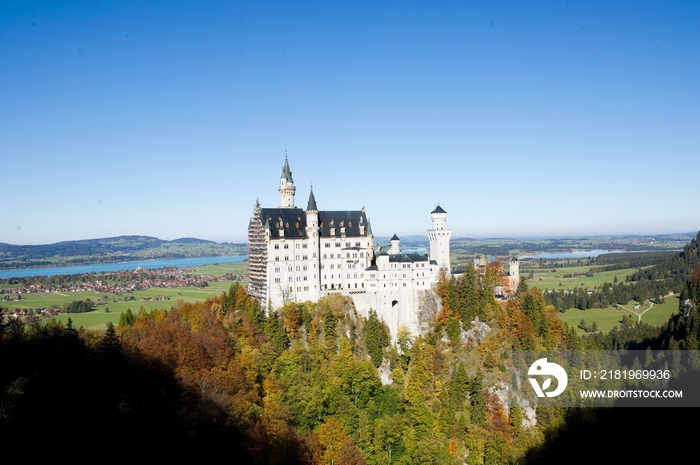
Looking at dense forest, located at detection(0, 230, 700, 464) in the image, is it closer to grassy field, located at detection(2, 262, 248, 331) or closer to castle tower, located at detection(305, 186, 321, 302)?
castle tower, located at detection(305, 186, 321, 302)

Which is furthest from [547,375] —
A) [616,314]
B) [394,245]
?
[616,314]

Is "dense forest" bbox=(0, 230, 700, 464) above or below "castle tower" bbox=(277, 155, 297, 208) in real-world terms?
below

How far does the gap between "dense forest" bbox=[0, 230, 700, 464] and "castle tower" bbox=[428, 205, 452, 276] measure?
4.57 metres

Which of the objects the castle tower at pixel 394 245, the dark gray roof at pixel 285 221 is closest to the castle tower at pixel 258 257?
the dark gray roof at pixel 285 221

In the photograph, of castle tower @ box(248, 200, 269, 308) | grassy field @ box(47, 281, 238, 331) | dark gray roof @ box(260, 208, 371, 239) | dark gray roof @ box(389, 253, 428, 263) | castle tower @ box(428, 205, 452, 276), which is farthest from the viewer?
grassy field @ box(47, 281, 238, 331)

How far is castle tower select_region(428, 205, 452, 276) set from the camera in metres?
83.4

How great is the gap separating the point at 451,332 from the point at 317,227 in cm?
2403

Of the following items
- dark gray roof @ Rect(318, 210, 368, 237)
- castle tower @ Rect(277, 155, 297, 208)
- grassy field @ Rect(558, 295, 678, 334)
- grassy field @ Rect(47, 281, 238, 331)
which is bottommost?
grassy field @ Rect(558, 295, 678, 334)

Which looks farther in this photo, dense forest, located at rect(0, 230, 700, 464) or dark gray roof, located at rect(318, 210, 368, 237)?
dark gray roof, located at rect(318, 210, 368, 237)

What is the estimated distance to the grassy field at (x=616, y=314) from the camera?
425 feet

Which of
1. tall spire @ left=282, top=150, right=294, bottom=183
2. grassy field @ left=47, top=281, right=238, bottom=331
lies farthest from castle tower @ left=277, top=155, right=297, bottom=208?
grassy field @ left=47, top=281, right=238, bottom=331

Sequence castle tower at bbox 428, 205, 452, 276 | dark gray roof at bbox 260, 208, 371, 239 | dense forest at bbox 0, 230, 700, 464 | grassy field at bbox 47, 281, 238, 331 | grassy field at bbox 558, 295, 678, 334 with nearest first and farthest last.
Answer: dense forest at bbox 0, 230, 700, 464 → dark gray roof at bbox 260, 208, 371, 239 → castle tower at bbox 428, 205, 452, 276 → grassy field at bbox 47, 281, 238, 331 → grassy field at bbox 558, 295, 678, 334

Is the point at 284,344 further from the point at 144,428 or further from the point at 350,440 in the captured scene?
the point at 144,428

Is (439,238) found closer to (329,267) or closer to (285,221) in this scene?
(329,267)
